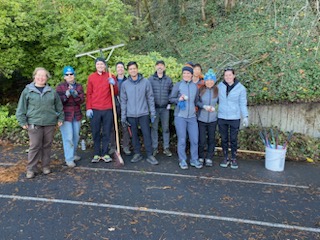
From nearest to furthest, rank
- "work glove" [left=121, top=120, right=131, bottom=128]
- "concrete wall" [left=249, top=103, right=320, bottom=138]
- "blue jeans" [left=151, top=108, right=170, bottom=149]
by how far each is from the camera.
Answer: "work glove" [left=121, top=120, right=131, bottom=128]
"blue jeans" [left=151, top=108, right=170, bottom=149]
"concrete wall" [left=249, top=103, right=320, bottom=138]

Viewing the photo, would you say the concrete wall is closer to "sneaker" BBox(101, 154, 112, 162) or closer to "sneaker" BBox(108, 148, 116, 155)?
"sneaker" BBox(108, 148, 116, 155)

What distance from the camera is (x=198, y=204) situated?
4270mm

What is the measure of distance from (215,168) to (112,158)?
81.0 inches

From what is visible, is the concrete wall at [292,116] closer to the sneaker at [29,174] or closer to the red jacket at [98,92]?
the red jacket at [98,92]

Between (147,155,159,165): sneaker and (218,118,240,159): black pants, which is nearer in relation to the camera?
(218,118,240,159): black pants

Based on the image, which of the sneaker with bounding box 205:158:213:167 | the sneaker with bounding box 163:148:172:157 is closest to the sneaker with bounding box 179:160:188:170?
the sneaker with bounding box 205:158:213:167

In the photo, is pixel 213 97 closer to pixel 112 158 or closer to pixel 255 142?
pixel 255 142

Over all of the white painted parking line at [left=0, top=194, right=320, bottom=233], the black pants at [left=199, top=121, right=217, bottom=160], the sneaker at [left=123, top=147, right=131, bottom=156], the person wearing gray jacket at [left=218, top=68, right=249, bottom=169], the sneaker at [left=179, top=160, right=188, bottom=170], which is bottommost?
the white painted parking line at [left=0, top=194, right=320, bottom=233]

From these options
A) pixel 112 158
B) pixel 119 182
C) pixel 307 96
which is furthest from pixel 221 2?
pixel 119 182

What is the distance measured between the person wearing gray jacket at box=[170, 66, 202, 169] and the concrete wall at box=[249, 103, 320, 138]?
2.05 metres

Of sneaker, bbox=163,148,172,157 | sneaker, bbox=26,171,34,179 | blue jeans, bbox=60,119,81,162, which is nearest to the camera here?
sneaker, bbox=26,171,34,179

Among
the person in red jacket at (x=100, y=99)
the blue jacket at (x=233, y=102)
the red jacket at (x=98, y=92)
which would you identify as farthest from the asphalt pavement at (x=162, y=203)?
the red jacket at (x=98, y=92)

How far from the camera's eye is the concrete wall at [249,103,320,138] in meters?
6.62

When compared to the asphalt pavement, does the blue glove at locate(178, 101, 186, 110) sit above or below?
above
